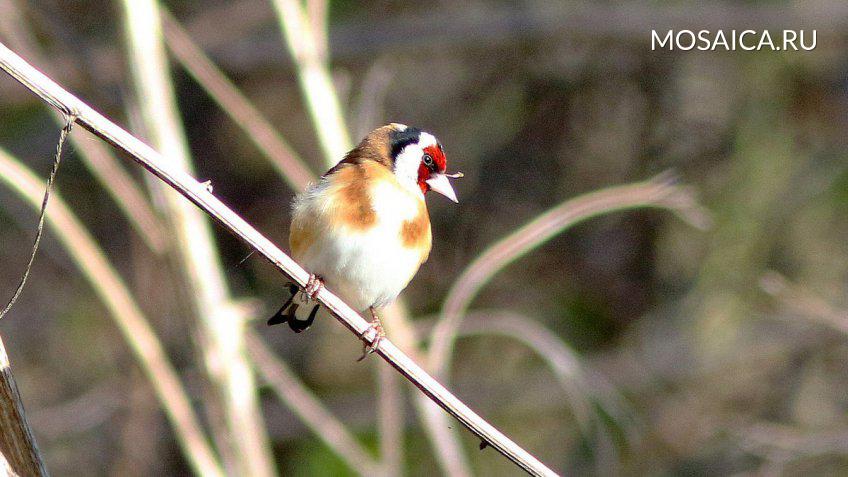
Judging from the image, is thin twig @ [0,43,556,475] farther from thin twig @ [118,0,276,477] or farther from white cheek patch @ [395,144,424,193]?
thin twig @ [118,0,276,477]

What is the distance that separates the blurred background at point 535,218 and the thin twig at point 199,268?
7.72ft

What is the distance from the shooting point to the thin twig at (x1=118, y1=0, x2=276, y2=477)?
335 centimetres

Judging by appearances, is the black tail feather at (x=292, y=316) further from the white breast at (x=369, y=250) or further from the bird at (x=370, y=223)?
the white breast at (x=369, y=250)

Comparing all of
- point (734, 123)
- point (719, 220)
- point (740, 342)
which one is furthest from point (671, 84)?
point (740, 342)

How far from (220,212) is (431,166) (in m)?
1.12

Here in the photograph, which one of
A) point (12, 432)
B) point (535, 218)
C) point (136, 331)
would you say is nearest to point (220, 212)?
point (12, 432)

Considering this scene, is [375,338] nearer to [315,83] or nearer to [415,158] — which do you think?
[415,158]

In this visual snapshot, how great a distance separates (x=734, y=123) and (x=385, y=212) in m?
4.01

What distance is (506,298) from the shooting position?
21.7 ft

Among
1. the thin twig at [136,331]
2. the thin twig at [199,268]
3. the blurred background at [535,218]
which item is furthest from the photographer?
the blurred background at [535,218]

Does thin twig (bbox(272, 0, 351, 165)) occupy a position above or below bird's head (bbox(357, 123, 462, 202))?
above

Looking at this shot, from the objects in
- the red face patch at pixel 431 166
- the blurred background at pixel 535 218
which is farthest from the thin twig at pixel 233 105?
the blurred background at pixel 535 218

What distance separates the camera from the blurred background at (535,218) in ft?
19.9

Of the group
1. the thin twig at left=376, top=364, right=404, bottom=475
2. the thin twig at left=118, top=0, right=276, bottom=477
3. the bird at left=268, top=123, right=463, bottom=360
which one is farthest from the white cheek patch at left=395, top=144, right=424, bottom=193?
the thin twig at left=376, top=364, right=404, bottom=475
